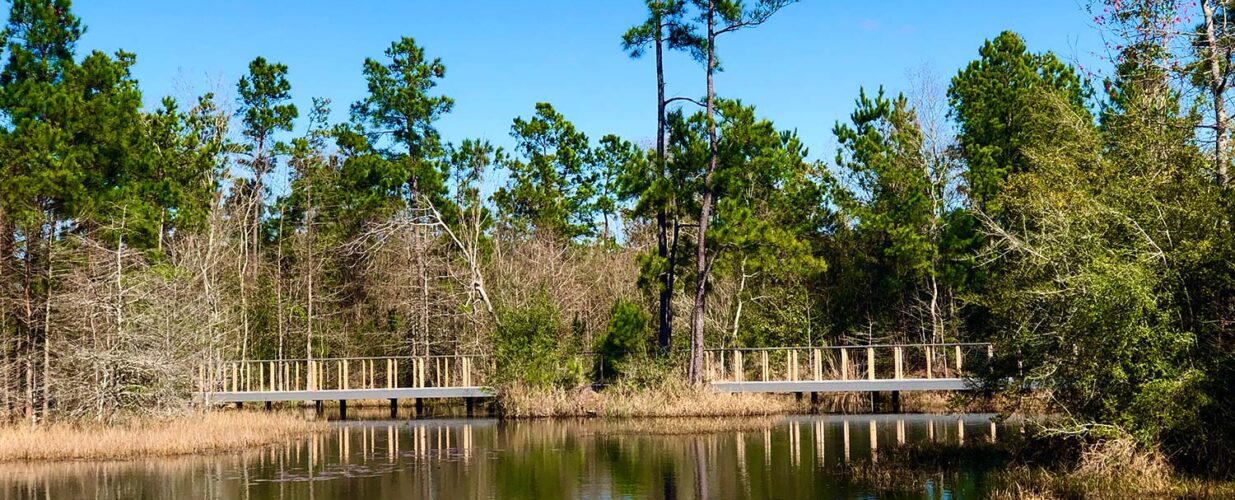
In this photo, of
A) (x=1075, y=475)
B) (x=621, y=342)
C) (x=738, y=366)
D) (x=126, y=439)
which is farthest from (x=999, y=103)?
(x=126, y=439)

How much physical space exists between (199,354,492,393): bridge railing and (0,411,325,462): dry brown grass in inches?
367

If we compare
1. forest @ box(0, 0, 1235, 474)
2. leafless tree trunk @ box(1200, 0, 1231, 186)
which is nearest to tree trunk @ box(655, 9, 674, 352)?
forest @ box(0, 0, 1235, 474)

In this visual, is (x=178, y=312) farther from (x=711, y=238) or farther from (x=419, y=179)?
(x=419, y=179)

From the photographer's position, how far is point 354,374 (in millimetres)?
39469

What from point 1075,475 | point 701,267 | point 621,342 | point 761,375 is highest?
point 701,267

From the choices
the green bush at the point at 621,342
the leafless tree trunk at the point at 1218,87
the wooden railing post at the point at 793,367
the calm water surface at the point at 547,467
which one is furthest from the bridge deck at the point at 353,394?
the leafless tree trunk at the point at 1218,87

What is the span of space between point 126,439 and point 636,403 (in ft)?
39.6

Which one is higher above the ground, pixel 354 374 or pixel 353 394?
pixel 354 374

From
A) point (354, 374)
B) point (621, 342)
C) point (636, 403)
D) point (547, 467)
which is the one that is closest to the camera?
point (547, 467)

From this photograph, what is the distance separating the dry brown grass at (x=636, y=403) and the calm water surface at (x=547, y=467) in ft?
4.32

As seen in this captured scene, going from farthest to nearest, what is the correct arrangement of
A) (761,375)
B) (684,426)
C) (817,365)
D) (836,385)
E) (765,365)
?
1. (761,375)
2. (765,365)
3. (817,365)
4. (836,385)
5. (684,426)

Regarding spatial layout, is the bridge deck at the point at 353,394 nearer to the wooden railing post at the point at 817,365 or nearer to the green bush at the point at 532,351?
the green bush at the point at 532,351

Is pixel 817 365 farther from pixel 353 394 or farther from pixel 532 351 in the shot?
pixel 353 394

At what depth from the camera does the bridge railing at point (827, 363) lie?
105ft
